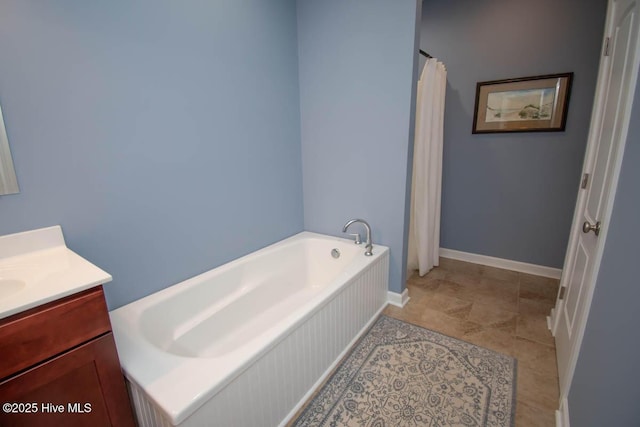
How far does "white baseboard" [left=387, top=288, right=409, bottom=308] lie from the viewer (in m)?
2.40

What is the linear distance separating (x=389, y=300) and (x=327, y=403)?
1099 millimetres

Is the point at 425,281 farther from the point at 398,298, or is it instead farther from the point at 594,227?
the point at 594,227

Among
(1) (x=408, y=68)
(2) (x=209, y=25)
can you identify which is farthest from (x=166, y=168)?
(1) (x=408, y=68)

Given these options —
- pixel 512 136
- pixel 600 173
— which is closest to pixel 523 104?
pixel 512 136

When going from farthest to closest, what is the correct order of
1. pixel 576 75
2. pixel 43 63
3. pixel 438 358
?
1. pixel 576 75
2. pixel 438 358
3. pixel 43 63

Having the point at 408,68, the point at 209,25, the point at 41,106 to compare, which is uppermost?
the point at 209,25

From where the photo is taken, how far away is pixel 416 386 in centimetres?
161

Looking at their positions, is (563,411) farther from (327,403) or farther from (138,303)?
(138,303)

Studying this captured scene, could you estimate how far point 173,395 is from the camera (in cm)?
100

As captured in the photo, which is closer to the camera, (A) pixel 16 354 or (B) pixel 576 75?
(A) pixel 16 354

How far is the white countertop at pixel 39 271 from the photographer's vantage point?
86 centimetres

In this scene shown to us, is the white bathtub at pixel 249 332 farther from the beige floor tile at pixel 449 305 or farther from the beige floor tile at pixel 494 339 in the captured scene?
the beige floor tile at pixel 494 339

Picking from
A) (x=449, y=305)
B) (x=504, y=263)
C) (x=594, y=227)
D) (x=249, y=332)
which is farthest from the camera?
(x=504, y=263)

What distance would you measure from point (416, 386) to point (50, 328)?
1.64m
